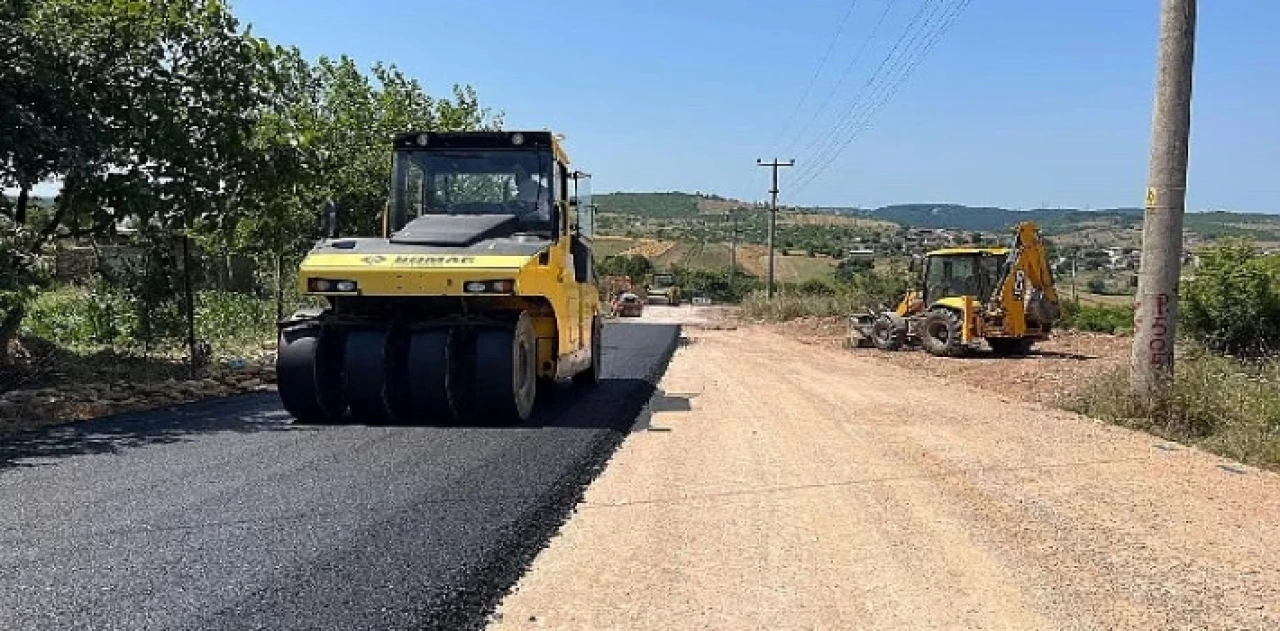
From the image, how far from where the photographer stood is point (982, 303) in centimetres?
2092

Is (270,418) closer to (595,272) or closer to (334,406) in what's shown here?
(334,406)

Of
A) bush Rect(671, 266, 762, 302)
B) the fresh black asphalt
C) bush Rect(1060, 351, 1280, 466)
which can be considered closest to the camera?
the fresh black asphalt

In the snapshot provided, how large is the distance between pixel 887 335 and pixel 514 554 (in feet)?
61.6

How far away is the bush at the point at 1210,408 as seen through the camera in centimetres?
890

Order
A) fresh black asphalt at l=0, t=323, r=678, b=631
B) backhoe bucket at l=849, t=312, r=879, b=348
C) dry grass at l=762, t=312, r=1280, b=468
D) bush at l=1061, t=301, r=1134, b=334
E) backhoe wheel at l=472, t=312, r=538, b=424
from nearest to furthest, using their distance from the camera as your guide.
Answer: fresh black asphalt at l=0, t=323, r=678, b=631 < dry grass at l=762, t=312, r=1280, b=468 < backhoe wheel at l=472, t=312, r=538, b=424 < backhoe bucket at l=849, t=312, r=879, b=348 < bush at l=1061, t=301, r=1134, b=334

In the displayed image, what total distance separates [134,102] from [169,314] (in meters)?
2.86

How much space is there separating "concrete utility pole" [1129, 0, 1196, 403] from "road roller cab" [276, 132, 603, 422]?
18.5 ft

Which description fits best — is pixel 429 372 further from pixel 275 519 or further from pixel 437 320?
pixel 275 519

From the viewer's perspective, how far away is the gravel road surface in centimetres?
469

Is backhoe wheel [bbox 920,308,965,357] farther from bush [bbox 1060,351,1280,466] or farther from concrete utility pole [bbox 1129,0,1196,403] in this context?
concrete utility pole [bbox 1129,0,1196,403]

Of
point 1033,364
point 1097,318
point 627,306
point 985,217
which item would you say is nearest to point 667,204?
point 985,217

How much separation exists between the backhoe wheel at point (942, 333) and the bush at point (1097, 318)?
9682mm

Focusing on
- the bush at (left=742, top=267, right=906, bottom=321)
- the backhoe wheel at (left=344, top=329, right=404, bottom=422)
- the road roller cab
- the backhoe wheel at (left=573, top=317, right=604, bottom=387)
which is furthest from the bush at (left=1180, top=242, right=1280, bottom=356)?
the backhoe wheel at (left=344, top=329, right=404, bottom=422)

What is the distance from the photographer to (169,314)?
14078 mm
